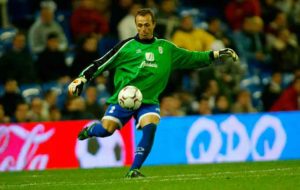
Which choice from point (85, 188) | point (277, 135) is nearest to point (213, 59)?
point (85, 188)

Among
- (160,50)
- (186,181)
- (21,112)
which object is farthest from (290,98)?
(186,181)

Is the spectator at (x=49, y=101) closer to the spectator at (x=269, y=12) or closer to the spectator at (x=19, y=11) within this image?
the spectator at (x=19, y=11)

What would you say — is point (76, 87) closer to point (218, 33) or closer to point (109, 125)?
point (109, 125)

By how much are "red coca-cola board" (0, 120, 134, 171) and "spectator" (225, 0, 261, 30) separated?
5531 mm

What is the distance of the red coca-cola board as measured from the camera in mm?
15852

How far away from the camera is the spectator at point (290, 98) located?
17.8 metres

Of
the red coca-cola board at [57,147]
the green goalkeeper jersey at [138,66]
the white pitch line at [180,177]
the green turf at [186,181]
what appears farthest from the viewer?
the red coca-cola board at [57,147]

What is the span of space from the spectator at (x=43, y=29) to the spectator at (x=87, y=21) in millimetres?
539

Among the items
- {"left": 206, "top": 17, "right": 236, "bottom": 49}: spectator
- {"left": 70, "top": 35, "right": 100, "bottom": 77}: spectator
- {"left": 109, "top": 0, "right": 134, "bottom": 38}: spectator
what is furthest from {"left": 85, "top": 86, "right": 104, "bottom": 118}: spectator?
{"left": 206, "top": 17, "right": 236, "bottom": 49}: spectator

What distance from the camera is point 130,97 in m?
10.9

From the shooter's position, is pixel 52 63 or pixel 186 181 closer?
pixel 186 181

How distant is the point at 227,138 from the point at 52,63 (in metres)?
4.07

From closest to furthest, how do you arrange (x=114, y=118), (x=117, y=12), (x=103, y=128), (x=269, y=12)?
(x=114, y=118), (x=103, y=128), (x=117, y=12), (x=269, y=12)

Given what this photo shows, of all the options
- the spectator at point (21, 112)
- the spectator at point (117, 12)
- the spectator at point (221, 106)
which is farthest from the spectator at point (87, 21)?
the spectator at point (221, 106)
